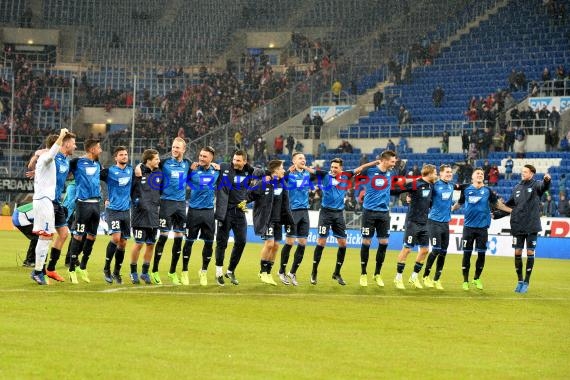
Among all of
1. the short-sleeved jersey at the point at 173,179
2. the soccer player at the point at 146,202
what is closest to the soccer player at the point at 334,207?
the short-sleeved jersey at the point at 173,179

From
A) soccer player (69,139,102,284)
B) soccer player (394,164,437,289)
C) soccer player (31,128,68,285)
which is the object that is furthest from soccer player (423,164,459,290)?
soccer player (31,128,68,285)

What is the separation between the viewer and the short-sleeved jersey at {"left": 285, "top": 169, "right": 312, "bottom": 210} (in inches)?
787

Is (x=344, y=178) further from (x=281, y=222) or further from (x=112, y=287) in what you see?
(x=112, y=287)

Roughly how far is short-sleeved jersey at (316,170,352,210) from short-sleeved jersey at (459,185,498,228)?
8.06ft

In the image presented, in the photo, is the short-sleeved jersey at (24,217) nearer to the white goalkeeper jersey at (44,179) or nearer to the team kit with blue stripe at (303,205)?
the team kit with blue stripe at (303,205)

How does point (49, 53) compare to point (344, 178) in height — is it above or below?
above

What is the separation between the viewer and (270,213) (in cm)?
1955

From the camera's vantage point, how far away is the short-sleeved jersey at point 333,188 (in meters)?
20.2

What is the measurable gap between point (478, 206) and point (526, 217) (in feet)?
3.14

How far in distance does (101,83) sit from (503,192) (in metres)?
28.0

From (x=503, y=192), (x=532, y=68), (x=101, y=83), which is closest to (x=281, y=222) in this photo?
(x=503, y=192)

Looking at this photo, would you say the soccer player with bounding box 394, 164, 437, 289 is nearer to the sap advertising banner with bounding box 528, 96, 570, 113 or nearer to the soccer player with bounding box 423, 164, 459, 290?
the soccer player with bounding box 423, 164, 459, 290

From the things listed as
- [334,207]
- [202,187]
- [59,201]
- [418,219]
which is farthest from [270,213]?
[59,201]

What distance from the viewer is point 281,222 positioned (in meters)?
19.8
